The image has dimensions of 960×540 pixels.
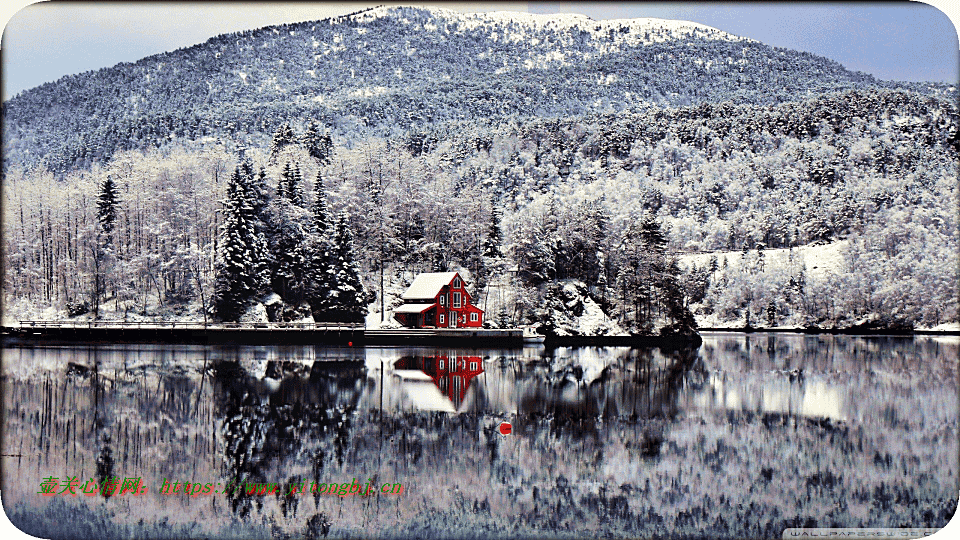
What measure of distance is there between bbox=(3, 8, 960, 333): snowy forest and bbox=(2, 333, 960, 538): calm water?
11023mm

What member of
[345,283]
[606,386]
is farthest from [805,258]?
[606,386]

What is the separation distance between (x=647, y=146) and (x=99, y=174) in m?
67.2

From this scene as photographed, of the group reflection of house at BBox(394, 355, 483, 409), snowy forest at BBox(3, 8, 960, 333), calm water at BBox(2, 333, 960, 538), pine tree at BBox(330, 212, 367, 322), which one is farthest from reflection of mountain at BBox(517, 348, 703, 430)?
pine tree at BBox(330, 212, 367, 322)

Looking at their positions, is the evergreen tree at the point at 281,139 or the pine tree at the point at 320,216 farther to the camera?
the evergreen tree at the point at 281,139

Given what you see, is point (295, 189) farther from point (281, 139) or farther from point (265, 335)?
point (265, 335)

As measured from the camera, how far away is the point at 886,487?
16.8 meters

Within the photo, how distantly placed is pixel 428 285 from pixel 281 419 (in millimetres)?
31735

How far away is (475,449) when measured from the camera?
1909 centimetres

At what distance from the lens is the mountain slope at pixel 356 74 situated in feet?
123

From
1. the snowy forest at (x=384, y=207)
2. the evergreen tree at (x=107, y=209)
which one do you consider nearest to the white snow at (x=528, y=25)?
the snowy forest at (x=384, y=207)

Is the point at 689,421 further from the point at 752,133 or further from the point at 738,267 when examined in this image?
the point at 752,133

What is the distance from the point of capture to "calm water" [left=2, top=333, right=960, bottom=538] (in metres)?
14.2

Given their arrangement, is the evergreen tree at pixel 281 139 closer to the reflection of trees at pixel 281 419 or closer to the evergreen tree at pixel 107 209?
the evergreen tree at pixel 107 209

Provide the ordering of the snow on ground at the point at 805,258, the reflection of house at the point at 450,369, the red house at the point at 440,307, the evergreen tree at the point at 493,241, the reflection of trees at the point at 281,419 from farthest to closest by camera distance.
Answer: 1. the snow on ground at the point at 805,258
2. the evergreen tree at the point at 493,241
3. the red house at the point at 440,307
4. the reflection of house at the point at 450,369
5. the reflection of trees at the point at 281,419
